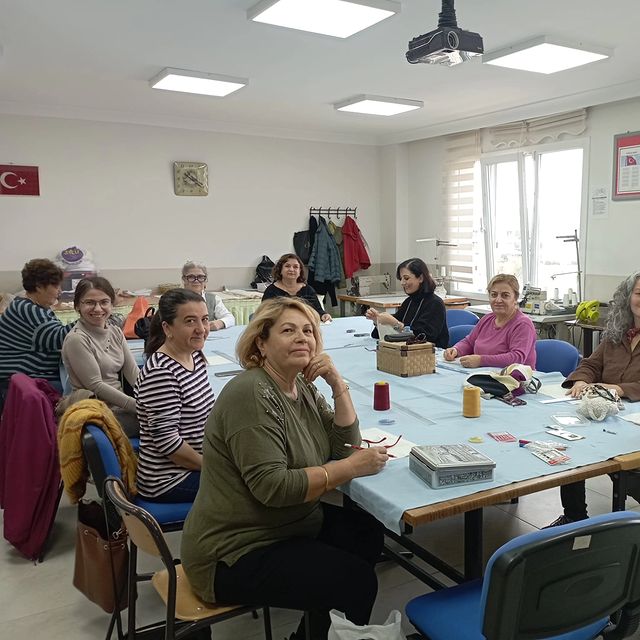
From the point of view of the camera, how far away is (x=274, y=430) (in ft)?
5.60

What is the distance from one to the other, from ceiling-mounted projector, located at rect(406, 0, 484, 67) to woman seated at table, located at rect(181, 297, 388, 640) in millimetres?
1651

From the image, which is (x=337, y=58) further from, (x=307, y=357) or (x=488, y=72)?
(x=307, y=357)

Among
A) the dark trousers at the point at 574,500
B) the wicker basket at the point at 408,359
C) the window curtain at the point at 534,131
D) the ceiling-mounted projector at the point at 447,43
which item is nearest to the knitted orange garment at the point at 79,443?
the wicker basket at the point at 408,359

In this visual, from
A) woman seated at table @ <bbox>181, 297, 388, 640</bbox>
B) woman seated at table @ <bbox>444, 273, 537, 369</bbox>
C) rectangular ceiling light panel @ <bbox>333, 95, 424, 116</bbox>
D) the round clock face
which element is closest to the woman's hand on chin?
woman seated at table @ <bbox>181, 297, 388, 640</bbox>

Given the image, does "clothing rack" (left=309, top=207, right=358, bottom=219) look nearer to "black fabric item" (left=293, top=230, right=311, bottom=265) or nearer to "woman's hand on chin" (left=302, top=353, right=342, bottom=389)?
"black fabric item" (left=293, top=230, right=311, bottom=265)

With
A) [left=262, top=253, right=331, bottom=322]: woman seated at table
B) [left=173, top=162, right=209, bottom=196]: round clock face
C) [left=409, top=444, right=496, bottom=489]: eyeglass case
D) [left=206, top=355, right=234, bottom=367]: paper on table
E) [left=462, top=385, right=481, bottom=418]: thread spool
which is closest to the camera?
[left=409, top=444, right=496, bottom=489]: eyeglass case

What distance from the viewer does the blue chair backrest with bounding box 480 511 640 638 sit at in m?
1.26

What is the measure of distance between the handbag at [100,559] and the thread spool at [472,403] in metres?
1.33

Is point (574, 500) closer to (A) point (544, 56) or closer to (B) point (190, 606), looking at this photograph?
(B) point (190, 606)

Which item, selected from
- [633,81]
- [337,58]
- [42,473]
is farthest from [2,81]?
[633,81]

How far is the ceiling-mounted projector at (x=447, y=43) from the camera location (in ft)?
9.04

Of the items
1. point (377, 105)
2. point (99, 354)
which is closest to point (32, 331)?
point (99, 354)

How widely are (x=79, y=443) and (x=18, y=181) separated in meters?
4.70

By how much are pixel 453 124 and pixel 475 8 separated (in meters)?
3.50
